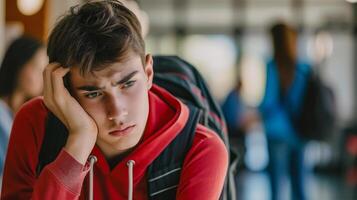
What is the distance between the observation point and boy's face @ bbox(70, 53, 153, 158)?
1.48 m

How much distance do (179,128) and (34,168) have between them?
0.34m

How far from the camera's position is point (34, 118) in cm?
170

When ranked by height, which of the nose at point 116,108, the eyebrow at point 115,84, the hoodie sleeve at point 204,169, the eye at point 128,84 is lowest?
the hoodie sleeve at point 204,169

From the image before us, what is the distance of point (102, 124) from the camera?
157 centimetres

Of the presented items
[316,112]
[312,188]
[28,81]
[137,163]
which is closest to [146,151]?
[137,163]

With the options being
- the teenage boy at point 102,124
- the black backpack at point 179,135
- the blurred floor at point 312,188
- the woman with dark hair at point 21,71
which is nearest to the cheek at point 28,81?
the woman with dark hair at point 21,71

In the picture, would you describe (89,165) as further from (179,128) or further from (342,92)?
(342,92)

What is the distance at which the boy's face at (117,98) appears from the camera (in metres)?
1.48

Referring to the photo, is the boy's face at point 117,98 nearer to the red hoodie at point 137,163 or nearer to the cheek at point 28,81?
the red hoodie at point 137,163

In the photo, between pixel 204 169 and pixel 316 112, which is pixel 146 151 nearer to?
pixel 204 169

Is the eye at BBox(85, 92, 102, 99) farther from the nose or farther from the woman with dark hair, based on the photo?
the woman with dark hair

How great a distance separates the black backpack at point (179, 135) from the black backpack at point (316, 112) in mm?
3337

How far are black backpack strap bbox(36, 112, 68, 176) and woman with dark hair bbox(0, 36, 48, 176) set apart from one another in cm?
204

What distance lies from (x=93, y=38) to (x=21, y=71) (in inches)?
91.9
